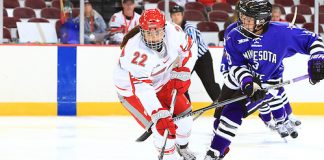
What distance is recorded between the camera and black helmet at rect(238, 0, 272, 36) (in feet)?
12.4

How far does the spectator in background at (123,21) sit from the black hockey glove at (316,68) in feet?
11.5

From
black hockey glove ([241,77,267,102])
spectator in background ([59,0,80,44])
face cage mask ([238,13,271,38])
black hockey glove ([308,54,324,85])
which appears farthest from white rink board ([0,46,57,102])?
black hockey glove ([308,54,324,85])

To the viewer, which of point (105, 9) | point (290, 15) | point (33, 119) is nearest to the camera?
point (33, 119)

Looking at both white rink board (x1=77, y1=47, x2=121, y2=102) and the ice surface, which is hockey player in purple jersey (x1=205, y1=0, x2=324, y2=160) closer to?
the ice surface

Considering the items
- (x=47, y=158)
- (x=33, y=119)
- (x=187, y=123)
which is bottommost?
(x=33, y=119)

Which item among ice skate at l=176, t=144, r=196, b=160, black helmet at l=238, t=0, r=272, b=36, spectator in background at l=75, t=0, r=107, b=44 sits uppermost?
black helmet at l=238, t=0, r=272, b=36

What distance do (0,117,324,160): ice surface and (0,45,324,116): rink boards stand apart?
22 centimetres

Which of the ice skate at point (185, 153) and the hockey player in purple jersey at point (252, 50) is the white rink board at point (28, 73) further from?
the hockey player in purple jersey at point (252, 50)

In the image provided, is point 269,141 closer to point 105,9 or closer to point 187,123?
point 187,123

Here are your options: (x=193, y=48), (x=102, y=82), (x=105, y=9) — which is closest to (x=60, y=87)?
(x=102, y=82)

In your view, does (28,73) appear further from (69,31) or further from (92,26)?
(92,26)

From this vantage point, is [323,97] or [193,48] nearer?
[193,48]

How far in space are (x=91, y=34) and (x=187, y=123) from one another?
10.6 ft

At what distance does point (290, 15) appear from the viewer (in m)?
8.16
